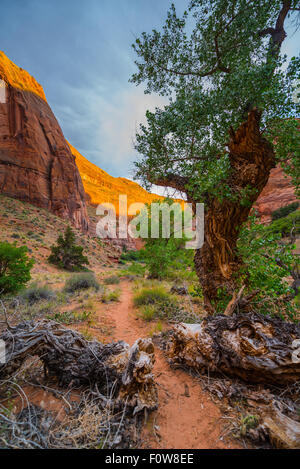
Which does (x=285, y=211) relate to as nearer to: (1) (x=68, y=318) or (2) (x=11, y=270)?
(1) (x=68, y=318)

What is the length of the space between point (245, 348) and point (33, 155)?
125 feet

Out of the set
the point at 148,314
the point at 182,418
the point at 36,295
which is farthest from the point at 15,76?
the point at 182,418

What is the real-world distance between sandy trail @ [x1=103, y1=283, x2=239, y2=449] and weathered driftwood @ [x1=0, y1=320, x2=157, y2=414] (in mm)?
208

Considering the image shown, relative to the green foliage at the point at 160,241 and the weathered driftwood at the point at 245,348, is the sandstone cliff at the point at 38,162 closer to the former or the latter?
the green foliage at the point at 160,241

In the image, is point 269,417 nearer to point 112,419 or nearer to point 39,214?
point 112,419

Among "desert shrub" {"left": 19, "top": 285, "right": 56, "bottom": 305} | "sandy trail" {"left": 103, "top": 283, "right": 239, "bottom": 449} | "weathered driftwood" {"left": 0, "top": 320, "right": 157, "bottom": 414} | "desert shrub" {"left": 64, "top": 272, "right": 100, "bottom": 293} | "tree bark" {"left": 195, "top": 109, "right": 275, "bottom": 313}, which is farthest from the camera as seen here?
"desert shrub" {"left": 64, "top": 272, "right": 100, "bottom": 293}

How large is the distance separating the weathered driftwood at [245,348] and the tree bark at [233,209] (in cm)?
117

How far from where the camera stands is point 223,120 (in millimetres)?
3705

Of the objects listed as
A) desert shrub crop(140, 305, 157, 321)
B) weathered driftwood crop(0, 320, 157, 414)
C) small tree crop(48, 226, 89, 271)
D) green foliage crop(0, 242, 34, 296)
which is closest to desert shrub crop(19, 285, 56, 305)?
green foliage crop(0, 242, 34, 296)

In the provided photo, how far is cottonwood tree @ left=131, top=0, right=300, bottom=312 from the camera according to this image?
3.25 m

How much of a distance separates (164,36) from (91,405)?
7080 mm

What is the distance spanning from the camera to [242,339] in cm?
240

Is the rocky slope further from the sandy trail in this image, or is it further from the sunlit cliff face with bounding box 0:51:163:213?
the sandy trail
